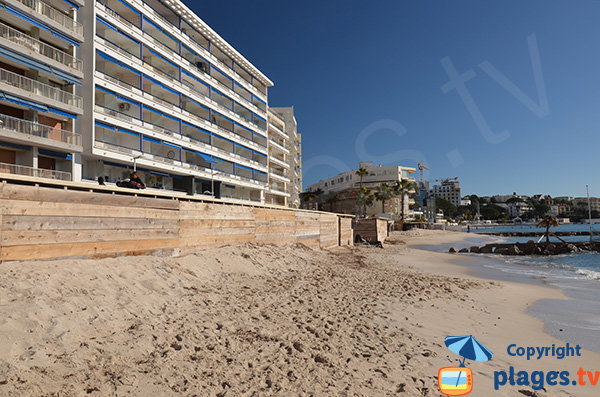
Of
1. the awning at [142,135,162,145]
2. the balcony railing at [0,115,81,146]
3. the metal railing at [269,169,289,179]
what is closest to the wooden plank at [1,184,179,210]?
the balcony railing at [0,115,81,146]

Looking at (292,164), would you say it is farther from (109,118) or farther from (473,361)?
(473,361)

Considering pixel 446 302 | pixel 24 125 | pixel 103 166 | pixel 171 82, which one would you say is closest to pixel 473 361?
pixel 446 302

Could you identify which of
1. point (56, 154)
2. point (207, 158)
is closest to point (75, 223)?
point (56, 154)

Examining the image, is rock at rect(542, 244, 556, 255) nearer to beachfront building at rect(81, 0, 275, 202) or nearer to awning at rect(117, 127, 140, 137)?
beachfront building at rect(81, 0, 275, 202)

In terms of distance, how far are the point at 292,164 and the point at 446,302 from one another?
177 feet

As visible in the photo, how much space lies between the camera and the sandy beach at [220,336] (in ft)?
13.7

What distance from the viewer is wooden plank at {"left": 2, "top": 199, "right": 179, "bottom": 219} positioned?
21.0 feet

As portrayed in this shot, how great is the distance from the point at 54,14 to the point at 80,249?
22.7 m

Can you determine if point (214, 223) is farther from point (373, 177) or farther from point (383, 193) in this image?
point (373, 177)

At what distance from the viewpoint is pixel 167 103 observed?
30047mm

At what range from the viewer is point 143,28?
2845 centimetres

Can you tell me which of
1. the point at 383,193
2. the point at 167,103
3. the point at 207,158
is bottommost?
the point at 383,193

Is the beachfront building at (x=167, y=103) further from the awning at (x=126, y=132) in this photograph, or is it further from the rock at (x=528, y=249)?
the rock at (x=528, y=249)

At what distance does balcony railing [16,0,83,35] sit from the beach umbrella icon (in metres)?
27.7
